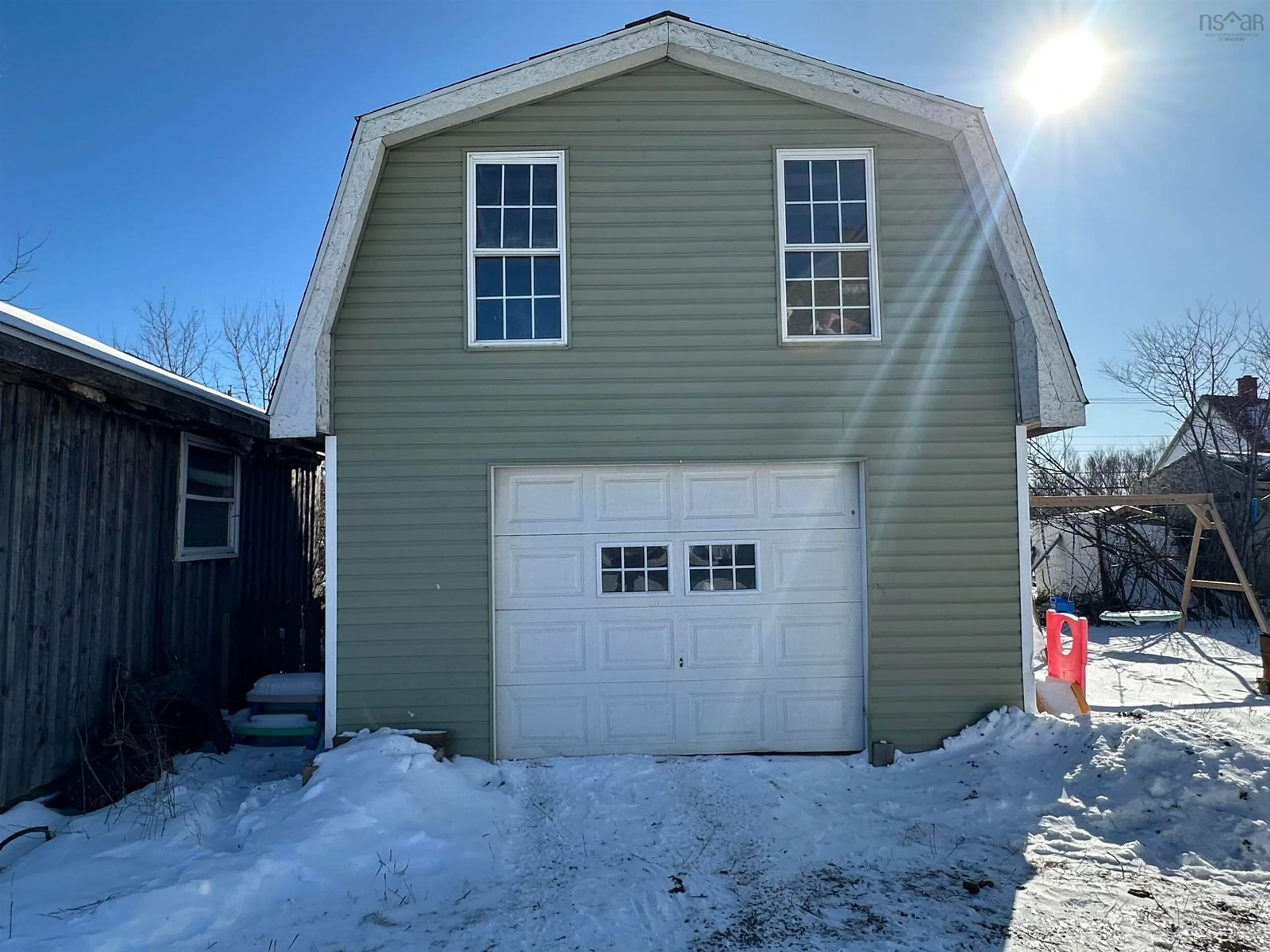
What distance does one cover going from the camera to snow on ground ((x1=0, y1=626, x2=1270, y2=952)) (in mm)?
3785

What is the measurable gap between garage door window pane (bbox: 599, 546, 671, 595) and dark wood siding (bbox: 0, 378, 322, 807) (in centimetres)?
384

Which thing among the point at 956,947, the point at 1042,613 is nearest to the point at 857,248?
the point at 956,947

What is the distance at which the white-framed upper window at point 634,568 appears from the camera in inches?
251

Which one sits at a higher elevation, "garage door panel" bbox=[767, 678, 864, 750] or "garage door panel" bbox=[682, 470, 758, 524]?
"garage door panel" bbox=[682, 470, 758, 524]

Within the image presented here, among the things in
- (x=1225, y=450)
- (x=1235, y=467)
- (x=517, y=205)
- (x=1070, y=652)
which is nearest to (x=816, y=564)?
(x=1070, y=652)

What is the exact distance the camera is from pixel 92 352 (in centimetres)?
535

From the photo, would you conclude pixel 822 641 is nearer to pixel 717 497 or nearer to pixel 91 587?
pixel 717 497

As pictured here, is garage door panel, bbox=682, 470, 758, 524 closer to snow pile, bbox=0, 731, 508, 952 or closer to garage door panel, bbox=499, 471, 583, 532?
garage door panel, bbox=499, 471, 583, 532

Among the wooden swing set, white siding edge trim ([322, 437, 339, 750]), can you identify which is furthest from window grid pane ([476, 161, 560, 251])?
the wooden swing set

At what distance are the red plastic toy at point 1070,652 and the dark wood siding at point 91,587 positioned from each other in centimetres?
775

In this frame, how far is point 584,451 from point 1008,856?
3960 mm

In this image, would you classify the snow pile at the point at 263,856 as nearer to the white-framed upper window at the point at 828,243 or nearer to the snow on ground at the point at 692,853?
the snow on ground at the point at 692,853

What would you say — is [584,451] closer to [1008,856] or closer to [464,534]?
[464,534]

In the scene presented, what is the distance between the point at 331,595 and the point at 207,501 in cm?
259
